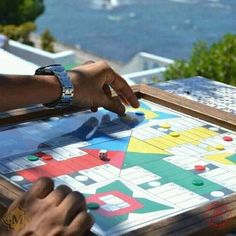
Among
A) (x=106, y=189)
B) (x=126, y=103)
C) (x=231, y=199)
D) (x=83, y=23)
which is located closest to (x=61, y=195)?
(x=106, y=189)

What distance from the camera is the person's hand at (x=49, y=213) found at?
1261mm

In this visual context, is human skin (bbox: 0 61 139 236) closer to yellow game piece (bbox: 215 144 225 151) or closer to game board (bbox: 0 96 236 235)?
game board (bbox: 0 96 236 235)

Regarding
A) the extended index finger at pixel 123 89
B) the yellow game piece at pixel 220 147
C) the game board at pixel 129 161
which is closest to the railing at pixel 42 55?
the extended index finger at pixel 123 89

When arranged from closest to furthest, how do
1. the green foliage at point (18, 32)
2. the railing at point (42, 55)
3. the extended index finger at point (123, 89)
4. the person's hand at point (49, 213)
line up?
the person's hand at point (49, 213), the extended index finger at point (123, 89), the railing at point (42, 55), the green foliage at point (18, 32)

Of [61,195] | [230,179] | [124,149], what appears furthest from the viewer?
[124,149]

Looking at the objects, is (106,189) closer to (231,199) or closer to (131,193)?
(131,193)

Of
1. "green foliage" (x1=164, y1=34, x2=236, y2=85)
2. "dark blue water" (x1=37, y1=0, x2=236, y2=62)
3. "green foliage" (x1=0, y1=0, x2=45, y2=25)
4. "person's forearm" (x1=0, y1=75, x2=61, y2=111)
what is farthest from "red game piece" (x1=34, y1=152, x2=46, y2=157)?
"dark blue water" (x1=37, y1=0, x2=236, y2=62)

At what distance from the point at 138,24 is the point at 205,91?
1193 inches

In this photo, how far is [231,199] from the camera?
1484mm

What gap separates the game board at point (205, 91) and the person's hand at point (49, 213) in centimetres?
122

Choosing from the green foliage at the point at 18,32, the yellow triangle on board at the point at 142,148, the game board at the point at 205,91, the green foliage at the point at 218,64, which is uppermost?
the yellow triangle on board at the point at 142,148

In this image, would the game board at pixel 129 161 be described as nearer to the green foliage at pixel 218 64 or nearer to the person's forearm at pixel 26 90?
the person's forearm at pixel 26 90

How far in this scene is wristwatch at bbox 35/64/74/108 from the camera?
1.90m

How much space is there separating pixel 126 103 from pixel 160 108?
0.11 metres
